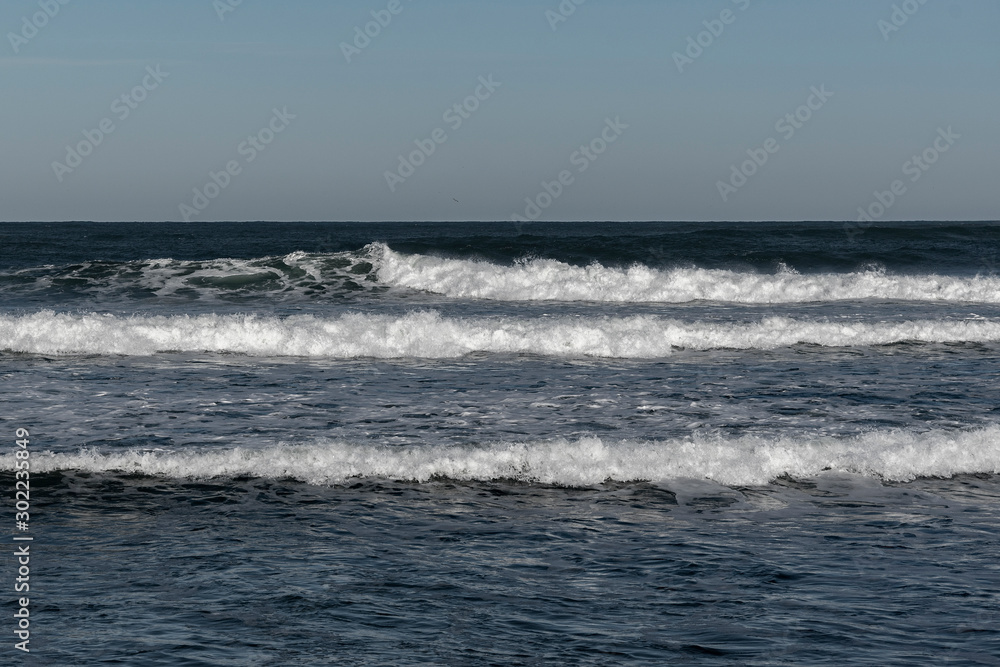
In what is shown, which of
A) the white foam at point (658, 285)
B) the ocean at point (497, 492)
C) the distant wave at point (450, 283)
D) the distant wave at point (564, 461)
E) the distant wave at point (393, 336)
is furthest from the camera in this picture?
the white foam at point (658, 285)

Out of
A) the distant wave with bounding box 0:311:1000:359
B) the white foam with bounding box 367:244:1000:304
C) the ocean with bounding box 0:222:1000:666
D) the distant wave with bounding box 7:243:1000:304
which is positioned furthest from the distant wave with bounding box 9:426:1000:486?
the white foam with bounding box 367:244:1000:304

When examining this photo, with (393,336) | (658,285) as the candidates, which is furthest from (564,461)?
(658,285)

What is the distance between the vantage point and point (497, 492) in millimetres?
A: 7441

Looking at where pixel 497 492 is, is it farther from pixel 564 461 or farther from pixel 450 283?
pixel 450 283

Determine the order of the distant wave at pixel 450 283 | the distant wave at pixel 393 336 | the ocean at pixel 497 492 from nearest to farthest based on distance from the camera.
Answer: the ocean at pixel 497 492
the distant wave at pixel 393 336
the distant wave at pixel 450 283

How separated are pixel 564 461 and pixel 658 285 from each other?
19.9 metres

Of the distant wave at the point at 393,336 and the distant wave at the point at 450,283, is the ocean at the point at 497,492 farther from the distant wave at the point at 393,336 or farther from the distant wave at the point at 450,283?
the distant wave at the point at 450,283

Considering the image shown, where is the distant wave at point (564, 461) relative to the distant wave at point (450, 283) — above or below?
below

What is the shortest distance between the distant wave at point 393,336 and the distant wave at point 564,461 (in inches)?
277

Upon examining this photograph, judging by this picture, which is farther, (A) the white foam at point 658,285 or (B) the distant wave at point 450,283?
(A) the white foam at point 658,285

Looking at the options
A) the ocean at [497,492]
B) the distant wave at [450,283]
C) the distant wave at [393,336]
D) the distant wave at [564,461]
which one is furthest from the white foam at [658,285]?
the distant wave at [564,461]

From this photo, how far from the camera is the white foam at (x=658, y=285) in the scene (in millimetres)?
26542

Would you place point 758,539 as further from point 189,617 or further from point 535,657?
point 189,617

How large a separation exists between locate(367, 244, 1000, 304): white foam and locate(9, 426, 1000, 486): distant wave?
17.6 m
